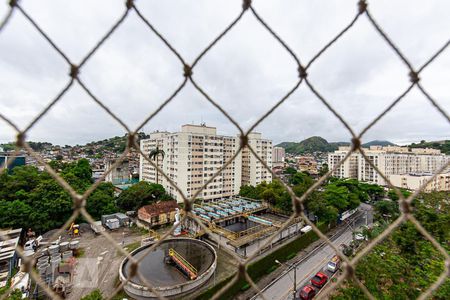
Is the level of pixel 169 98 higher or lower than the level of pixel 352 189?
higher

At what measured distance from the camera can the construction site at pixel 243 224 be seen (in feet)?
21.1

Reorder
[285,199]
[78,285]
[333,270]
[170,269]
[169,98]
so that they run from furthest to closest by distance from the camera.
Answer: [285,199] < [333,270] < [170,269] < [78,285] < [169,98]

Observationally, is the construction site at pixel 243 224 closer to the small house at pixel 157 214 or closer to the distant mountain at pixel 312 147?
the small house at pixel 157 214

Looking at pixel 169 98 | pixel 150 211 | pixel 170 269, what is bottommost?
pixel 170 269

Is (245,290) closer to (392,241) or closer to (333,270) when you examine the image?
(333,270)

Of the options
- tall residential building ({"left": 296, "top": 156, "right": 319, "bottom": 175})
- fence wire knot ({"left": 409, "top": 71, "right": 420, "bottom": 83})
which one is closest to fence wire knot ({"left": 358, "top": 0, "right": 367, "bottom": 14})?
fence wire knot ({"left": 409, "top": 71, "right": 420, "bottom": 83})

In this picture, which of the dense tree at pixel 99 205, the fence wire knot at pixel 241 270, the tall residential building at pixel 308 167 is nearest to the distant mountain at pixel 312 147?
the tall residential building at pixel 308 167

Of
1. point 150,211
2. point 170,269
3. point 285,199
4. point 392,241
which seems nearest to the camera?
point 392,241

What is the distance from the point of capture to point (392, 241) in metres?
3.83

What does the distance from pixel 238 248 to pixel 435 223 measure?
4.39 metres

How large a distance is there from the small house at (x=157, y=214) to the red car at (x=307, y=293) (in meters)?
5.44

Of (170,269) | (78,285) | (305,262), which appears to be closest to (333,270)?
(305,262)

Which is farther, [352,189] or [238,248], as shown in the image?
[352,189]

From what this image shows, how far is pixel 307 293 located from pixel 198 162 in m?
8.07
